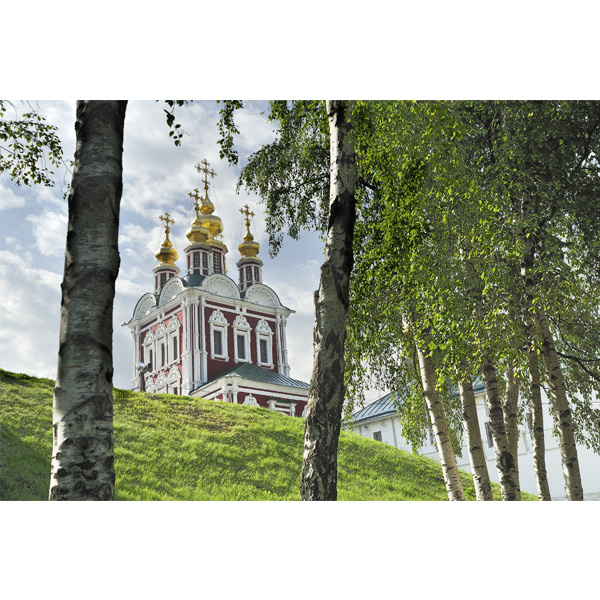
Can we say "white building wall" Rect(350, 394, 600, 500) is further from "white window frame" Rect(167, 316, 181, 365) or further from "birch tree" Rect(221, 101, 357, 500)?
"birch tree" Rect(221, 101, 357, 500)

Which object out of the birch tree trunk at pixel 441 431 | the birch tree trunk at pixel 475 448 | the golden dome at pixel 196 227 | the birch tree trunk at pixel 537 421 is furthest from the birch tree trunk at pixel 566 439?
the golden dome at pixel 196 227

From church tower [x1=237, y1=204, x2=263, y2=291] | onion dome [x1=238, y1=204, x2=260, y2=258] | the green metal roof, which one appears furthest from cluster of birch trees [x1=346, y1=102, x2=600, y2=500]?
the green metal roof

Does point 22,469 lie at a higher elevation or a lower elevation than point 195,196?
lower

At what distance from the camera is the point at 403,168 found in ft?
14.6

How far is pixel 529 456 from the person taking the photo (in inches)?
377

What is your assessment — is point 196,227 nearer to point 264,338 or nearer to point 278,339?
point 278,339

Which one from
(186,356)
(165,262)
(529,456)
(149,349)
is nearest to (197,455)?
(186,356)

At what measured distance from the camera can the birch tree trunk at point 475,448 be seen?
490 cm

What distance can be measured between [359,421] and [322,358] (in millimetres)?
11030

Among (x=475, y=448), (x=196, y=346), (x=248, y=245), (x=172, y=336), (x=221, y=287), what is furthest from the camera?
(x=221, y=287)

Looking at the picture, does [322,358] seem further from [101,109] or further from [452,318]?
[101,109]

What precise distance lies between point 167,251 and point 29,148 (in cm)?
146

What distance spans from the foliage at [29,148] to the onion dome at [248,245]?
1643 mm
